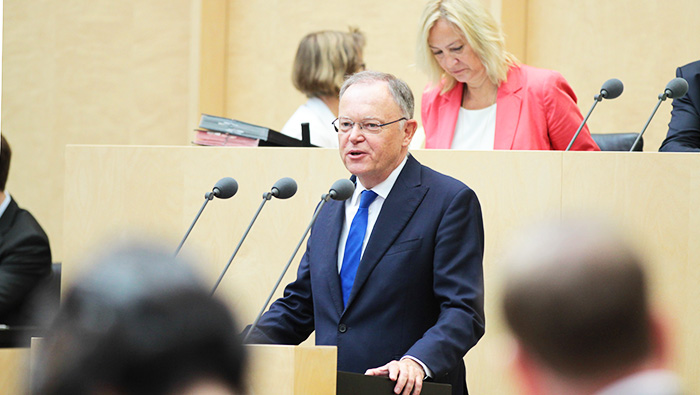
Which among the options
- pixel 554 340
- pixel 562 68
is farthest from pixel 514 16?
pixel 554 340

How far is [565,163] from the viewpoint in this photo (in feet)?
10.8

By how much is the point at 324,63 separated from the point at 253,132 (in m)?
0.75

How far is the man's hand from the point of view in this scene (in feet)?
6.27

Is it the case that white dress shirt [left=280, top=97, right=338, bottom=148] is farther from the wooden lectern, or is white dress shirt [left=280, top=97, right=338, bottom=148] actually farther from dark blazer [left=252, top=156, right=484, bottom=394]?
the wooden lectern

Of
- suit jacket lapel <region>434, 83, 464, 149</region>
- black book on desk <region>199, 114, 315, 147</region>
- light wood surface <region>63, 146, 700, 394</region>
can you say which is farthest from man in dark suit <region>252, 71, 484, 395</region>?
suit jacket lapel <region>434, 83, 464, 149</region>

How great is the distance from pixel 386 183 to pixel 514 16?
3734 millimetres

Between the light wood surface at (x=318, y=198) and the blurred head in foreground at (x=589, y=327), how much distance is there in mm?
2097

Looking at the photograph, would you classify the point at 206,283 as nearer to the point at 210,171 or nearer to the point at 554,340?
the point at 554,340

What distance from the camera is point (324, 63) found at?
4254 mm

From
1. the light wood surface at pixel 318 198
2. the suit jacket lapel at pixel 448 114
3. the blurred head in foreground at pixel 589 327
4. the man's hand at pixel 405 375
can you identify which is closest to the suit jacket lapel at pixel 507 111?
the suit jacket lapel at pixel 448 114

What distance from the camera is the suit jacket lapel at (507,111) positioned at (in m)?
3.64

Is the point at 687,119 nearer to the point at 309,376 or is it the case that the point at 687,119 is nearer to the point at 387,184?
the point at 387,184

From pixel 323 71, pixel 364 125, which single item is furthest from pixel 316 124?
pixel 364 125

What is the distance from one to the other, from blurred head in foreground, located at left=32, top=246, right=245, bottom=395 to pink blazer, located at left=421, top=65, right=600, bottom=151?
2.95 m
